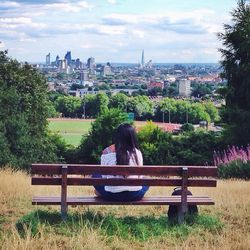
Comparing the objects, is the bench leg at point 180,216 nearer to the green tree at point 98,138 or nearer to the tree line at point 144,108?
the green tree at point 98,138

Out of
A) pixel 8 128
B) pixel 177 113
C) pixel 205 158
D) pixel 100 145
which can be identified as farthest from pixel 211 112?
pixel 8 128

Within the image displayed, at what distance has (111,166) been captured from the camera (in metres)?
6.66

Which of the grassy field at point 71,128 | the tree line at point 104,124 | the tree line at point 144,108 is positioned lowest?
the grassy field at point 71,128

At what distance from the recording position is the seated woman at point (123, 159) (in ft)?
22.5

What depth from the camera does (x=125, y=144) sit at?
6977 millimetres

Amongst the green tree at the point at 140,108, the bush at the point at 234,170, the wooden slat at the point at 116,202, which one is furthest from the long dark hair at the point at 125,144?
the green tree at the point at 140,108

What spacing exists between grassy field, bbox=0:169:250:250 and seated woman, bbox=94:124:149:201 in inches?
10.1

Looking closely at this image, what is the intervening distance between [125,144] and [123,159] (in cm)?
21

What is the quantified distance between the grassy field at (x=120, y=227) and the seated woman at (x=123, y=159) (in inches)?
10.1

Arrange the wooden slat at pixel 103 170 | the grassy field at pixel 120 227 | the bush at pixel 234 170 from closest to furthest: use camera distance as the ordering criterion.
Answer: the grassy field at pixel 120 227
the wooden slat at pixel 103 170
the bush at pixel 234 170

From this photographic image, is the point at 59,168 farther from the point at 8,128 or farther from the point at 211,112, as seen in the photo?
the point at 211,112

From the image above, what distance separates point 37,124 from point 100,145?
10286mm

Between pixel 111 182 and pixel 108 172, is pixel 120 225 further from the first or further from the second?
pixel 108 172

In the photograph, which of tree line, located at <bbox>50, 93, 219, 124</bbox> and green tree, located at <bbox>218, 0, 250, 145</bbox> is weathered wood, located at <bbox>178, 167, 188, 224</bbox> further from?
tree line, located at <bbox>50, 93, 219, 124</bbox>
